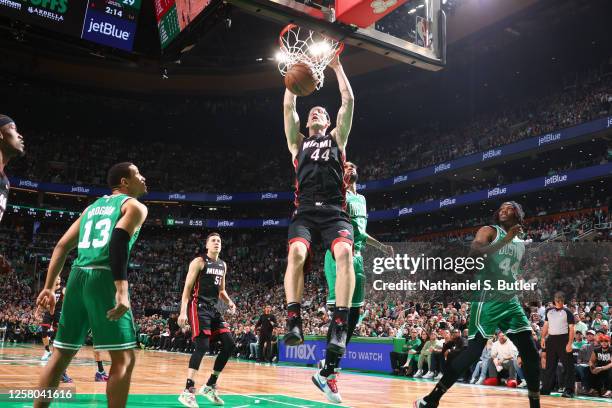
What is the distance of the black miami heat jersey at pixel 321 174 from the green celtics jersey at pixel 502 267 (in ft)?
5.44

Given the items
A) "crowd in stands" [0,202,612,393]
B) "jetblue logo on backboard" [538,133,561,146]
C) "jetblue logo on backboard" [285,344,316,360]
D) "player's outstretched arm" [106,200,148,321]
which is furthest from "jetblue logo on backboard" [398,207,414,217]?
"player's outstretched arm" [106,200,148,321]

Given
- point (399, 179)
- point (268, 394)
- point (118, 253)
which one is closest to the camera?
point (118, 253)

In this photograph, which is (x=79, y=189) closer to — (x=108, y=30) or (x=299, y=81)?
(x=108, y=30)

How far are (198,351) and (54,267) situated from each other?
3.58 meters

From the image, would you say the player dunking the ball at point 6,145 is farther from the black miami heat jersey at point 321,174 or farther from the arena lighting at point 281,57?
the arena lighting at point 281,57

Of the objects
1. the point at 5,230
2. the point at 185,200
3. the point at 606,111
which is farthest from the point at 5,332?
the point at 606,111

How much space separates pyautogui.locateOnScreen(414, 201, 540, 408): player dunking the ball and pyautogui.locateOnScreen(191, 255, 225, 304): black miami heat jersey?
348 centimetres

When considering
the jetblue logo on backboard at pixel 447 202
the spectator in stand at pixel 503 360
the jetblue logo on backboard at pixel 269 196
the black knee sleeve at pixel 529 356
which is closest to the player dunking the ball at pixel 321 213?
the black knee sleeve at pixel 529 356

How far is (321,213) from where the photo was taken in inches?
203

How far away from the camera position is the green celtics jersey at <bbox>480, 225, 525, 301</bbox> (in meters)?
5.75

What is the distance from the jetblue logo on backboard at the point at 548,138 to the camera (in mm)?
25462

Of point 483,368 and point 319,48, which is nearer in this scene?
point 319,48

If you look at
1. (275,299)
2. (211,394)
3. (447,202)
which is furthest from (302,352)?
(447,202)

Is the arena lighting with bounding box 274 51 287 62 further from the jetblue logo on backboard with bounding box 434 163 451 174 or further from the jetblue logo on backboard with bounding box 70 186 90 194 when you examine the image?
the jetblue logo on backboard with bounding box 70 186 90 194
